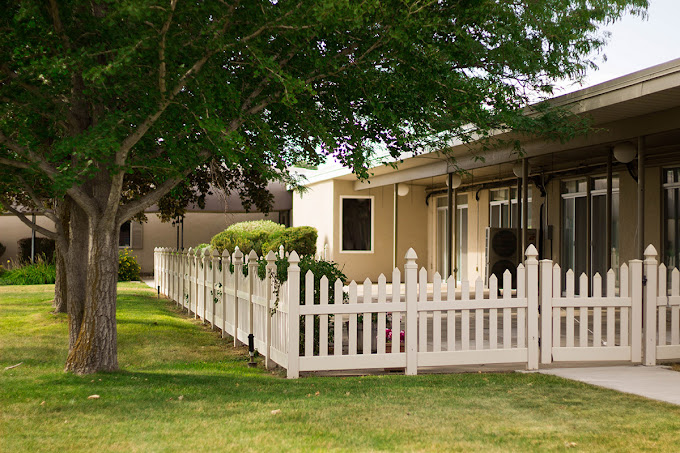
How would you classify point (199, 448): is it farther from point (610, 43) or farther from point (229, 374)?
point (610, 43)

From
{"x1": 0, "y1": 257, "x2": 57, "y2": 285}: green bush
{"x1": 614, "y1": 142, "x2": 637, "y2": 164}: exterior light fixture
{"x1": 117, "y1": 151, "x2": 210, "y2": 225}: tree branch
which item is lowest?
{"x1": 0, "y1": 257, "x2": 57, "y2": 285}: green bush

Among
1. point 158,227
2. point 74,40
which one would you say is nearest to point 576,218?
point 74,40

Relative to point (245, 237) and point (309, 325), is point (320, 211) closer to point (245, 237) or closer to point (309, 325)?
point (245, 237)

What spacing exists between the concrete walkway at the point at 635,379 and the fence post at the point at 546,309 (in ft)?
0.68

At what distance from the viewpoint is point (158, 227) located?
3072 centimetres

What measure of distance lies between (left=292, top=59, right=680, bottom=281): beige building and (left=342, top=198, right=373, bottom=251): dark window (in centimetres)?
3

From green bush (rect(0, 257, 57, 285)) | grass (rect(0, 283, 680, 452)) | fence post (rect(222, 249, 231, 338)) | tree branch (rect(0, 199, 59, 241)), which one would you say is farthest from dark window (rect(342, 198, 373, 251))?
grass (rect(0, 283, 680, 452))

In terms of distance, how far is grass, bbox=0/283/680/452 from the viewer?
4660 mm

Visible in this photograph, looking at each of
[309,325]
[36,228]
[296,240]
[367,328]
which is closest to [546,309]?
[367,328]

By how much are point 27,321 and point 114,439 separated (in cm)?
806

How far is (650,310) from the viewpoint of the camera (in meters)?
7.80

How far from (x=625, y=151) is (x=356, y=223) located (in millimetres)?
12817

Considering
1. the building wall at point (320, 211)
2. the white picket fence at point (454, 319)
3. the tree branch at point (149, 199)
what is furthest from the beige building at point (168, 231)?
the white picket fence at point (454, 319)

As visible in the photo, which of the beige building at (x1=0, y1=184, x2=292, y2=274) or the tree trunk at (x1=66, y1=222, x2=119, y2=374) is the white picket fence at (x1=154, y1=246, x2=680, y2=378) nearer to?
the tree trunk at (x1=66, y1=222, x2=119, y2=374)
